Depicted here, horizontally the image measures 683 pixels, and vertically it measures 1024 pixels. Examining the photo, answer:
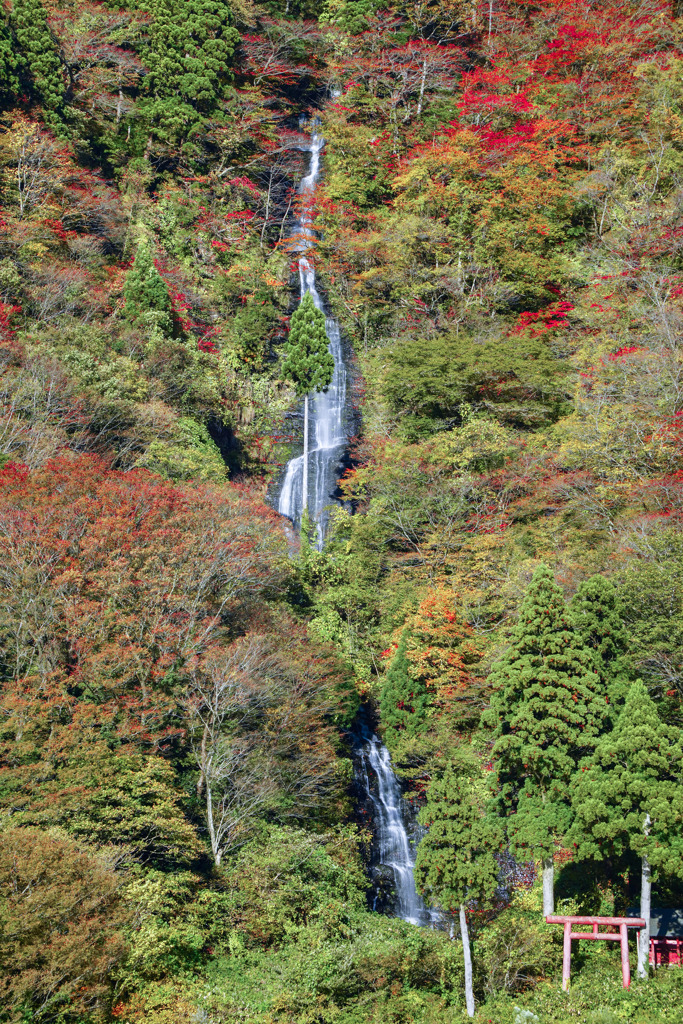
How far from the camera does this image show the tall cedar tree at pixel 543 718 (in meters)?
17.1

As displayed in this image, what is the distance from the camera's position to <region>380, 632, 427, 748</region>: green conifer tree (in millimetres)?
23156

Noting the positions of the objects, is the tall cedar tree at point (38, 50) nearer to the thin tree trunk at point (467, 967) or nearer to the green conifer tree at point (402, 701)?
the green conifer tree at point (402, 701)

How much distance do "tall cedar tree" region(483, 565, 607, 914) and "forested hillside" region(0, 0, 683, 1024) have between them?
0.08 m

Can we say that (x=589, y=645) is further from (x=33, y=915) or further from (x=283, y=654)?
(x=33, y=915)

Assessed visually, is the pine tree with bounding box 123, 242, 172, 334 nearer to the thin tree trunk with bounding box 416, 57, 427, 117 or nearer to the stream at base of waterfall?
the stream at base of waterfall

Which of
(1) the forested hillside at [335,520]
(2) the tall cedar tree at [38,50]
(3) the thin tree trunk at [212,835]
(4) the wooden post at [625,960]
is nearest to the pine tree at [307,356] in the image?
(1) the forested hillside at [335,520]

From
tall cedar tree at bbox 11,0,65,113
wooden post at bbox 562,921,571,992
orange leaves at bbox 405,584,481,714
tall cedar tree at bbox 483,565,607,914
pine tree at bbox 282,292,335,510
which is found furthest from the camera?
pine tree at bbox 282,292,335,510

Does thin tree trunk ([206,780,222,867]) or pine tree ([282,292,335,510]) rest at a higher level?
pine tree ([282,292,335,510])

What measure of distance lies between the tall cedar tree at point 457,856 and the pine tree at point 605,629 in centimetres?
497

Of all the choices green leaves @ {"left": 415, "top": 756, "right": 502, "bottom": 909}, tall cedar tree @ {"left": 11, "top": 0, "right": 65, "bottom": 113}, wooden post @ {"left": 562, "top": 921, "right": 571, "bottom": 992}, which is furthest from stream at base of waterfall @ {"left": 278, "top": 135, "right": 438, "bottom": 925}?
tall cedar tree @ {"left": 11, "top": 0, "right": 65, "bottom": 113}

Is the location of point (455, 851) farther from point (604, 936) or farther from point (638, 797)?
point (638, 797)

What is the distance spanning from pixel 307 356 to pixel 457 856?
25.3m

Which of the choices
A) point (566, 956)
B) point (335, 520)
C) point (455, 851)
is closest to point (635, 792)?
point (566, 956)

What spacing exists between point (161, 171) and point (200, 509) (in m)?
25.9
